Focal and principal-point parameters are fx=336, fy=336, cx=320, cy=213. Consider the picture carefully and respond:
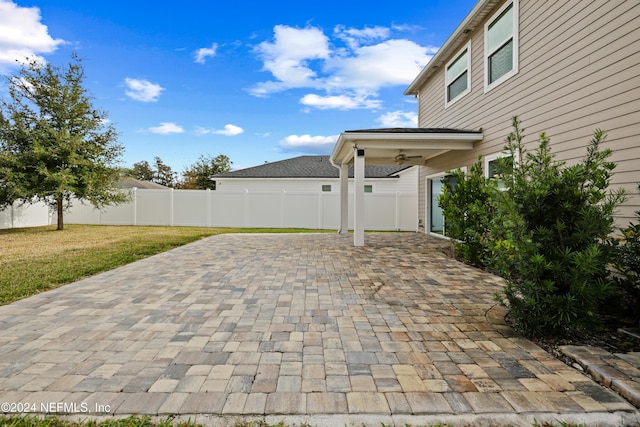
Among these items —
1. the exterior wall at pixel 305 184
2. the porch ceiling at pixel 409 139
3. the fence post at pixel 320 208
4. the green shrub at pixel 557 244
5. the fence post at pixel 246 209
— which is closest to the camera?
the green shrub at pixel 557 244

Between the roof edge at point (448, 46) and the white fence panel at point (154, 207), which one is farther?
the white fence panel at point (154, 207)

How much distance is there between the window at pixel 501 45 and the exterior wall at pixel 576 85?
15 centimetres

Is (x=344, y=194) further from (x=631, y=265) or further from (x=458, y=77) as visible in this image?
(x=631, y=265)

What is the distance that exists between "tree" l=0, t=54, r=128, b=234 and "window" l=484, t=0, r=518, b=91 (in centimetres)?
1373

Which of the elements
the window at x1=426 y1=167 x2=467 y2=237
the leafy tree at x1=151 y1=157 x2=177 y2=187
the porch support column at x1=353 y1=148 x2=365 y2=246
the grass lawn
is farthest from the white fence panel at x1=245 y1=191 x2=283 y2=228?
the leafy tree at x1=151 y1=157 x2=177 y2=187

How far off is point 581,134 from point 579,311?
3160 millimetres

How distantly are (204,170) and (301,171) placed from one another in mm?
15975

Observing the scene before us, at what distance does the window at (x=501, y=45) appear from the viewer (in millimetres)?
6266

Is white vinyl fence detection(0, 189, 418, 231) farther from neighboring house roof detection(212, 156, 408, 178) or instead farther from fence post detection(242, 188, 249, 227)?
neighboring house roof detection(212, 156, 408, 178)

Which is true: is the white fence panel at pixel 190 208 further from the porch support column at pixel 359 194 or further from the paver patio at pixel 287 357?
the paver patio at pixel 287 357

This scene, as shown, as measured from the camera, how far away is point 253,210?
1531 centimetres

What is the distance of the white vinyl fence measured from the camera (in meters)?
14.6

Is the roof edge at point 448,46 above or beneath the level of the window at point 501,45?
above

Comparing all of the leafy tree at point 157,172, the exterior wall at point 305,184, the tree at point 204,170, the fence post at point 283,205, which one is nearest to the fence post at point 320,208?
the fence post at point 283,205
